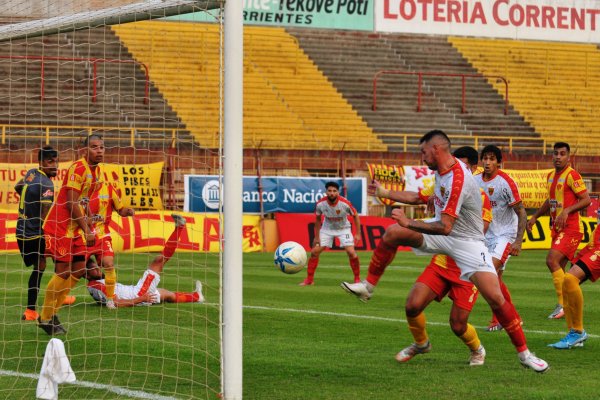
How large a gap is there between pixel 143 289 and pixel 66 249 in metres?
2.50

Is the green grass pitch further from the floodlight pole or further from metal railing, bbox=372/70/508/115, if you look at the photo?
metal railing, bbox=372/70/508/115

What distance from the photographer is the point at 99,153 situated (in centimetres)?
1141

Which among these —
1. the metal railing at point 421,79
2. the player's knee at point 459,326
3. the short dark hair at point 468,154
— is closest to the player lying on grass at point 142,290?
the short dark hair at point 468,154

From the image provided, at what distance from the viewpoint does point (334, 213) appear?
20047mm

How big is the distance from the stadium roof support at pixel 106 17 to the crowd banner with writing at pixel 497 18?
110 feet

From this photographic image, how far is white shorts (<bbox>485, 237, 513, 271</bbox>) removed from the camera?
12453mm

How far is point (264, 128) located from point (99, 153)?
2367cm

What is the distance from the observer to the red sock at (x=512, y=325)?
29.2 feet

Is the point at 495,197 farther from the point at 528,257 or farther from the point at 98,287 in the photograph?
the point at 528,257

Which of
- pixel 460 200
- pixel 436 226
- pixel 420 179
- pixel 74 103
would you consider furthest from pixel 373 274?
pixel 420 179

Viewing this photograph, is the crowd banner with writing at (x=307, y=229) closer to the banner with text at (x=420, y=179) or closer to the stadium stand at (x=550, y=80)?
the banner with text at (x=420, y=179)

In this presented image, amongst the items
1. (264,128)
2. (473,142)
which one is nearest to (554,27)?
(473,142)

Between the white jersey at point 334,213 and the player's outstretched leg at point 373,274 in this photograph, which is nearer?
the player's outstretched leg at point 373,274

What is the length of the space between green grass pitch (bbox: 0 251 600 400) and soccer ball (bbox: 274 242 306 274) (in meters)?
0.50
